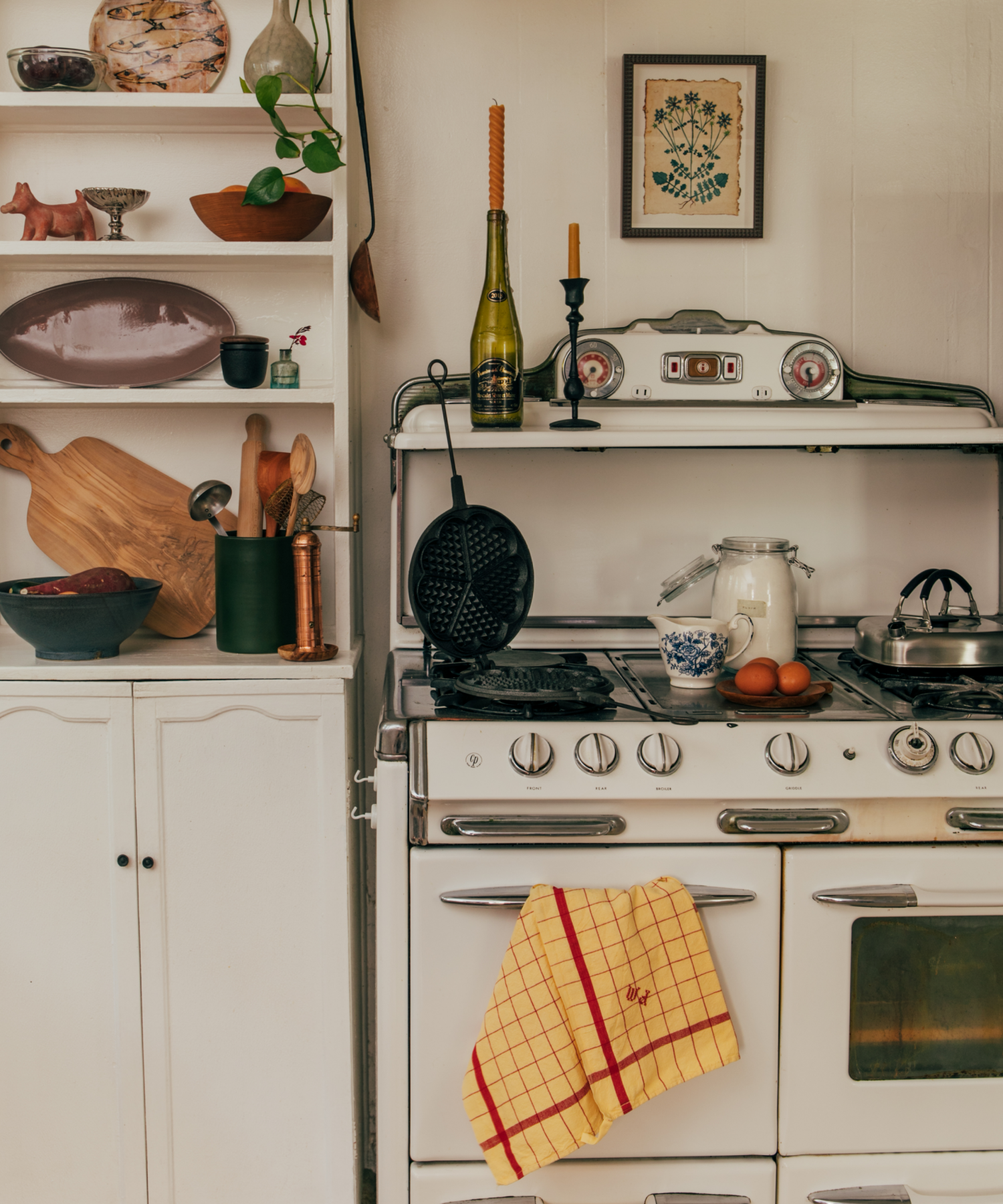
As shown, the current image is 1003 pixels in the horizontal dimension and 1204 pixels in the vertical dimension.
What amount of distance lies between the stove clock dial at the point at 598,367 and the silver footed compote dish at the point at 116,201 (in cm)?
83

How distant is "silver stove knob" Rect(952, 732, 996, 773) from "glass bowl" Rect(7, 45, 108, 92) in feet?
5.89

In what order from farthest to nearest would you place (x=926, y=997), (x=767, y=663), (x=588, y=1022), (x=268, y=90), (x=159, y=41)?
1. (x=159, y=41)
2. (x=268, y=90)
3. (x=767, y=663)
4. (x=926, y=997)
5. (x=588, y=1022)

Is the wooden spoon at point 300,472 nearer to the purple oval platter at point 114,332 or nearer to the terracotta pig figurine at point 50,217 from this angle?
the purple oval platter at point 114,332

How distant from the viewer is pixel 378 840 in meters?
1.49

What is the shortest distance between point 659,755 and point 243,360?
1.01 meters

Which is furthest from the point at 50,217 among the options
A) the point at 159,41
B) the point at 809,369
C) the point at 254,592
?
the point at 809,369

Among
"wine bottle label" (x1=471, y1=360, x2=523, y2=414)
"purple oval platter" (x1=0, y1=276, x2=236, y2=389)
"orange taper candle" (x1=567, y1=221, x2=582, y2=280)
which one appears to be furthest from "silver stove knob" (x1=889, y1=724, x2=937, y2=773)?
"purple oval platter" (x1=0, y1=276, x2=236, y2=389)

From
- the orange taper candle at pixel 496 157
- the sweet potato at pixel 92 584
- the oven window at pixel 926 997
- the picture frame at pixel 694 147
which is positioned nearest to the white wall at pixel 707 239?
the picture frame at pixel 694 147

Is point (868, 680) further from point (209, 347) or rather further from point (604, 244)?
point (209, 347)

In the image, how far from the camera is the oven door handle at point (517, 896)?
4.76 feet

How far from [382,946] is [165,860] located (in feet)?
1.60

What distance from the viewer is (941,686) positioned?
162 cm

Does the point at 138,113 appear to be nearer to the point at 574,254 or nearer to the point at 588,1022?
the point at 574,254

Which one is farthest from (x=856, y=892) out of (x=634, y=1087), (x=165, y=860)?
(x=165, y=860)
